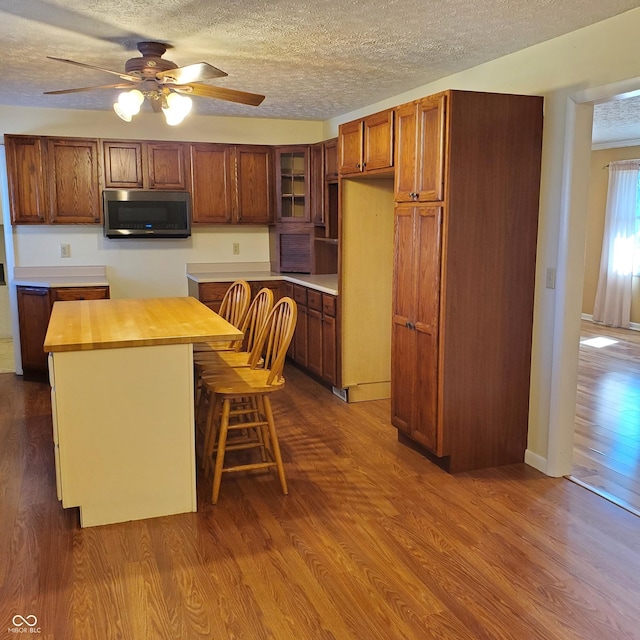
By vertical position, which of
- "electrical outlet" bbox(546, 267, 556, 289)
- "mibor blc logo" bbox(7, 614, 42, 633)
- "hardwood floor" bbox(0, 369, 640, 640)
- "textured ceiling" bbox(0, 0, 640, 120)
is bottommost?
"hardwood floor" bbox(0, 369, 640, 640)

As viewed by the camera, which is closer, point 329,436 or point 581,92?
point 581,92

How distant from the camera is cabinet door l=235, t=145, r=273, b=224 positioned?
5.75 meters

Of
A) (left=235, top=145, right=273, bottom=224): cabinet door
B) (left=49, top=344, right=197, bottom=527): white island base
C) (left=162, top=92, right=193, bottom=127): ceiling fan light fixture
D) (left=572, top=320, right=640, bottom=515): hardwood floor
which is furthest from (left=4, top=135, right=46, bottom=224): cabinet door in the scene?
(left=572, top=320, right=640, bottom=515): hardwood floor

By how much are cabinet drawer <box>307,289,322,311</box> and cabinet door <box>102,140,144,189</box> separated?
1.83m

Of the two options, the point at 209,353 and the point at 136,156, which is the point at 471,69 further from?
the point at 136,156

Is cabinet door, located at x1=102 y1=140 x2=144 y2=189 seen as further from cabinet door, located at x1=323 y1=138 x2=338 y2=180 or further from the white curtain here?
the white curtain

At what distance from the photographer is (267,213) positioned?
232 inches

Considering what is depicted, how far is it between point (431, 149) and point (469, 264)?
24.9 inches

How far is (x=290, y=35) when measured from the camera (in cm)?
312

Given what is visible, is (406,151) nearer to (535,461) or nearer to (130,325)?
(130,325)

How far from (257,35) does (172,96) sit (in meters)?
0.55

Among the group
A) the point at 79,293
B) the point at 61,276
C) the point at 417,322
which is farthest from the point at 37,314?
the point at 417,322

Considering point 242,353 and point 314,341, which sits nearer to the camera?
point 242,353

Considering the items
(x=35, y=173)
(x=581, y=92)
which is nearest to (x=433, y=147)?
(x=581, y=92)
